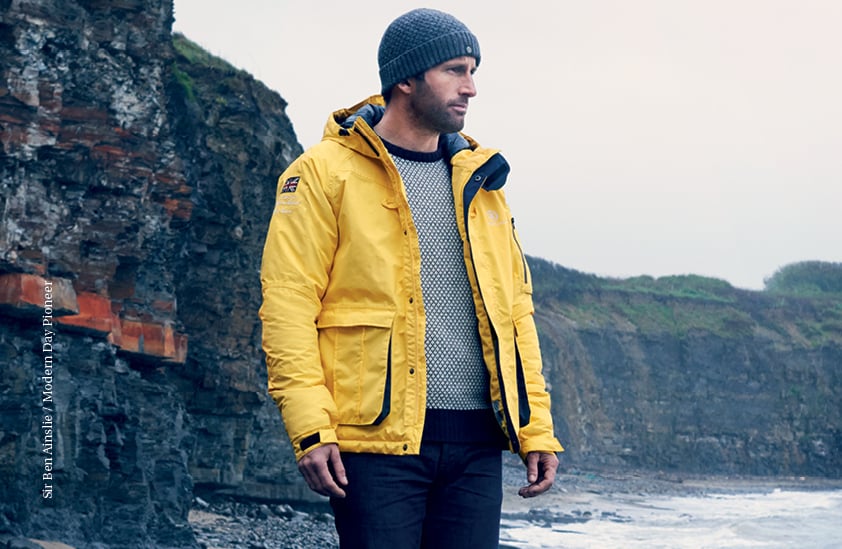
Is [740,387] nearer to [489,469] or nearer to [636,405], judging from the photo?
[636,405]

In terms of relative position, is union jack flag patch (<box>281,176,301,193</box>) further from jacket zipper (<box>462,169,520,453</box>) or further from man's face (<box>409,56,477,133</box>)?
jacket zipper (<box>462,169,520,453</box>)

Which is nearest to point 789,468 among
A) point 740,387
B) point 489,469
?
point 740,387

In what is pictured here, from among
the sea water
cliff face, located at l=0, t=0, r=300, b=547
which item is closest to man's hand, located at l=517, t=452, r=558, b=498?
cliff face, located at l=0, t=0, r=300, b=547

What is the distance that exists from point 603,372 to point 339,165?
5410 cm

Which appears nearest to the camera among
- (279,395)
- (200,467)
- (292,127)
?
(279,395)

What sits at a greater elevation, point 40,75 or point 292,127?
point 292,127

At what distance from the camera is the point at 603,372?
56.4m

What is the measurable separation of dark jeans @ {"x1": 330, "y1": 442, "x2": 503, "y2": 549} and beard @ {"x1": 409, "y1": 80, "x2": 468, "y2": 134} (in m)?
1.06

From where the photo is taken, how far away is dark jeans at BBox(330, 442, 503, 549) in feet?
10.3

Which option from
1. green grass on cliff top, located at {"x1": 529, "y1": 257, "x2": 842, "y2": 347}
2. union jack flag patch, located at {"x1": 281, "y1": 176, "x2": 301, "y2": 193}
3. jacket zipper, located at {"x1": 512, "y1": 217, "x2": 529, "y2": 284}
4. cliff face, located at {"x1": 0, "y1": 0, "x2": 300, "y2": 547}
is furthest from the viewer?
green grass on cliff top, located at {"x1": 529, "y1": 257, "x2": 842, "y2": 347}

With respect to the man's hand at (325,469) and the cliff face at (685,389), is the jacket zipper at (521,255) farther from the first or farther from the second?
the cliff face at (685,389)

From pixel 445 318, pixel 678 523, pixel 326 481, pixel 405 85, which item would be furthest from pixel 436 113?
pixel 678 523

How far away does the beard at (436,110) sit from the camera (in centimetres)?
355

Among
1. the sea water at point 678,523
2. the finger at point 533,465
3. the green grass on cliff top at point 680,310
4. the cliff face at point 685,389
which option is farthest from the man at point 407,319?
the green grass on cliff top at point 680,310
